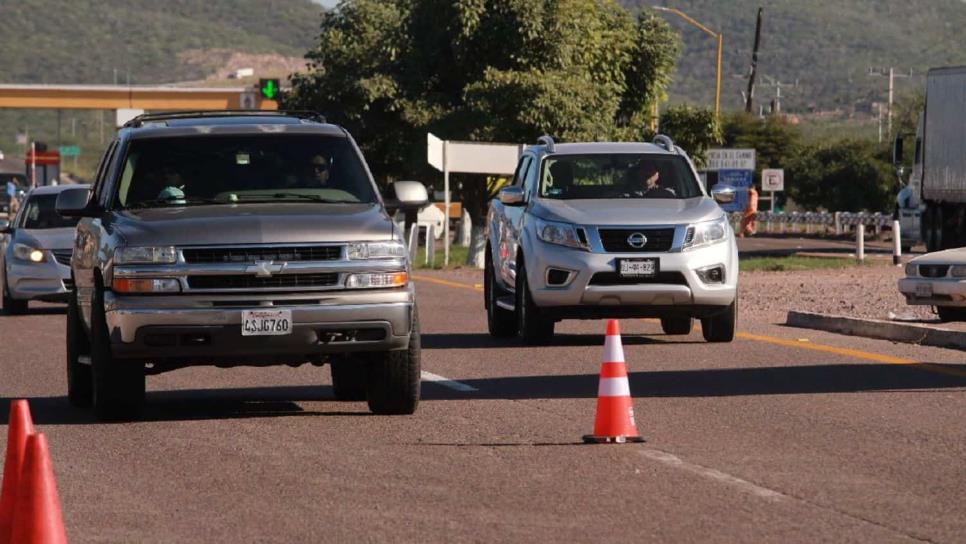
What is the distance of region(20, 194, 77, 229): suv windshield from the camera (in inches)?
985

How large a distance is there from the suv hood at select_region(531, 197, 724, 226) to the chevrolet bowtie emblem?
247 inches

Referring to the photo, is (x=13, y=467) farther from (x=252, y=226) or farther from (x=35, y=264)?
(x=35, y=264)

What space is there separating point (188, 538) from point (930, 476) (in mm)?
3583

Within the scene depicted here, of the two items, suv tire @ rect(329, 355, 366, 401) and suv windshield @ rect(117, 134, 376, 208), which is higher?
suv windshield @ rect(117, 134, 376, 208)

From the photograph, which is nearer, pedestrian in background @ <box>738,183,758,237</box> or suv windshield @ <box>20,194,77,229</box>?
suv windshield @ <box>20,194,77,229</box>

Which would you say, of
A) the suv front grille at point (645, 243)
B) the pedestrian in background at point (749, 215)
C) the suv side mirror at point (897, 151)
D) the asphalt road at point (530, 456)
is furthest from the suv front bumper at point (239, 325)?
the pedestrian in background at point (749, 215)

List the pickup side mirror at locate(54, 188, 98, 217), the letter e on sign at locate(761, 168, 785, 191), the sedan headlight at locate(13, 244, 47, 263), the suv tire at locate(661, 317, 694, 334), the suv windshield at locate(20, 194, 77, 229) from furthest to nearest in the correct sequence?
the letter e on sign at locate(761, 168, 785, 191) → the suv windshield at locate(20, 194, 77, 229) → the sedan headlight at locate(13, 244, 47, 263) → the suv tire at locate(661, 317, 694, 334) → the pickup side mirror at locate(54, 188, 98, 217)

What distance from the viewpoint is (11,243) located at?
24422mm

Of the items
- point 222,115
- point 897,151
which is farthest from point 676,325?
point 897,151

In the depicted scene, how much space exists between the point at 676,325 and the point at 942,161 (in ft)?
68.3

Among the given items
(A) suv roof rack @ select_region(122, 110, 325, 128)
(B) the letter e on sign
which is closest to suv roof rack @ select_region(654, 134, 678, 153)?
(A) suv roof rack @ select_region(122, 110, 325, 128)

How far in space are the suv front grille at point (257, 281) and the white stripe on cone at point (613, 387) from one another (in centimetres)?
195

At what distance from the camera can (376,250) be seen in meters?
11.9

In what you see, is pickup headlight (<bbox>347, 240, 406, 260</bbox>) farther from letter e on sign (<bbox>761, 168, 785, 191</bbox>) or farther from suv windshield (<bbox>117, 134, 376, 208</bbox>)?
letter e on sign (<bbox>761, 168, 785, 191</bbox>)
